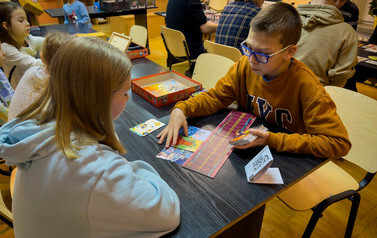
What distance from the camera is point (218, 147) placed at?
110cm

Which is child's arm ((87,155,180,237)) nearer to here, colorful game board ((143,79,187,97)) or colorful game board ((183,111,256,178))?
colorful game board ((183,111,256,178))

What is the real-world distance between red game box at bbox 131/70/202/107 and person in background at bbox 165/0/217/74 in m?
1.52

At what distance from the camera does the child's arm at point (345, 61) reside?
6.28 ft

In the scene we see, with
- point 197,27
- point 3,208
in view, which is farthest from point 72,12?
point 3,208

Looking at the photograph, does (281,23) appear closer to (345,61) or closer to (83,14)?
(345,61)

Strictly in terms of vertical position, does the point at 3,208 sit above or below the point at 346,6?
below

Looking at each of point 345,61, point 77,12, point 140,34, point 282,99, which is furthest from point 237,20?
point 77,12

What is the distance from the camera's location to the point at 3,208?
100 cm

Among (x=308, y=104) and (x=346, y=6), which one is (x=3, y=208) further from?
(x=346, y=6)

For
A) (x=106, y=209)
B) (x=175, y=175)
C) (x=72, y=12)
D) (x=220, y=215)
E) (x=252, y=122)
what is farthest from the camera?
(x=72, y=12)

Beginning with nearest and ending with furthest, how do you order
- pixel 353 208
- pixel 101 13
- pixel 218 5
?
1. pixel 353 208
2. pixel 101 13
3. pixel 218 5

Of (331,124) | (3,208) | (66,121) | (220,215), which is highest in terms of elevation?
(66,121)

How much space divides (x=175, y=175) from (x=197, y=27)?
107 inches

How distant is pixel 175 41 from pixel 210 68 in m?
1.27
